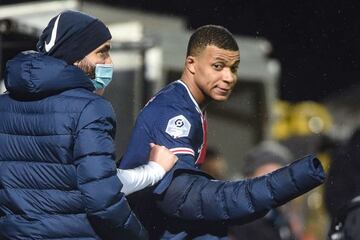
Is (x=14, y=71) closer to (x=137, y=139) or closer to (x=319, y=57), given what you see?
(x=137, y=139)

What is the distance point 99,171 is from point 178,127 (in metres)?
0.44

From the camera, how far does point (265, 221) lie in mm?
6250

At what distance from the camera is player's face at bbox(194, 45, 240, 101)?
4.50m

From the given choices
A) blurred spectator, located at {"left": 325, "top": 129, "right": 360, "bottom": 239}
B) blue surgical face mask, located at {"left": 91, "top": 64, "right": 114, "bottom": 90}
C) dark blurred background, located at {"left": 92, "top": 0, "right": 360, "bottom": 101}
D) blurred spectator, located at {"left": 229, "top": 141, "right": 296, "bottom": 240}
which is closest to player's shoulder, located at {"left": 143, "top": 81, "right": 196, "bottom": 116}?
blue surgical face mask, located at {"left": 91, "top": 64, "right": 114, "bottom": 90}

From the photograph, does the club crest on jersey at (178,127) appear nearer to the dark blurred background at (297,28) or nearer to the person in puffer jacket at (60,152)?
the person in puffer jacket at (60,152)

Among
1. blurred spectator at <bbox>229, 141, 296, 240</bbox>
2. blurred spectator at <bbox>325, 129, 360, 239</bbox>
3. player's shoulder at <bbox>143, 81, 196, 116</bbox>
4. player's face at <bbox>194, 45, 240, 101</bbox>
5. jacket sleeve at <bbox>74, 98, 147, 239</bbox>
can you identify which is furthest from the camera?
blurred spectator at <bbox>229, 141, 296, 240</bbox>

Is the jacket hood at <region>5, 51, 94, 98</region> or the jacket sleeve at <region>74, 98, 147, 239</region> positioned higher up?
the jacket hood at <region>5, 51, 94, 98</region>

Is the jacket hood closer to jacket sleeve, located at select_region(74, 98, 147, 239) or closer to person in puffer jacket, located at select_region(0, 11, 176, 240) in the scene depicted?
person in puffer jacket, located at select_region(0, 11, 176, 240)

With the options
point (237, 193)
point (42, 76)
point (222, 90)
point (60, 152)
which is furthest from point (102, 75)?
point (237, 193)

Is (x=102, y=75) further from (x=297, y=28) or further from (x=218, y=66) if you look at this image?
(x=297, y=28)

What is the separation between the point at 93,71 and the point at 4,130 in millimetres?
415

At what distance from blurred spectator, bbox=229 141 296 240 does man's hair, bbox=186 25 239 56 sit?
184 cm

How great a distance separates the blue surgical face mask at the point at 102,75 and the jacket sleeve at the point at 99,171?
0.21 metres

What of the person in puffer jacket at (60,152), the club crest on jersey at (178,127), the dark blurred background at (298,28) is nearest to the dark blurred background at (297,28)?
the dark blurred background at (298,28)
